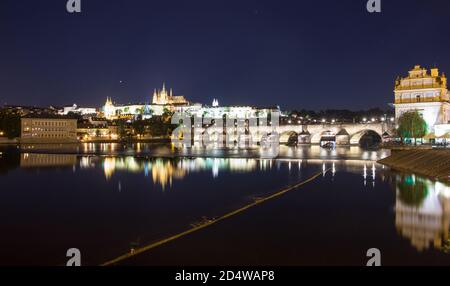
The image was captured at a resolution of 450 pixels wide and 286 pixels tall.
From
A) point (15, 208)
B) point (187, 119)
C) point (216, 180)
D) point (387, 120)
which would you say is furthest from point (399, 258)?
point (187, 119)

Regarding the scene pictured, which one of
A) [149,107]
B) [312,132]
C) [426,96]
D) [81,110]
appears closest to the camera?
[426,96]

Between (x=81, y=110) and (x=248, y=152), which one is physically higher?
(x=81, y=110)

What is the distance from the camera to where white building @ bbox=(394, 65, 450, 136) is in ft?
130

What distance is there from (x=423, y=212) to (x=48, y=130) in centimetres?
7622

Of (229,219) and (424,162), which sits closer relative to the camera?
(229,219)

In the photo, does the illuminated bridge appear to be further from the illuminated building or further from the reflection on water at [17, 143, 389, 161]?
the illuminated building

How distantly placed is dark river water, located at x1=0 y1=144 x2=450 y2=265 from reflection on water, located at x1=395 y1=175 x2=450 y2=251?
0.03m

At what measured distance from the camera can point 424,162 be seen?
24.2 m
